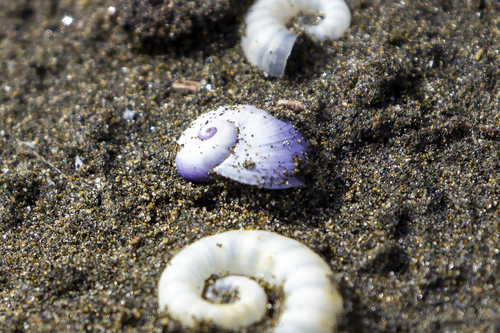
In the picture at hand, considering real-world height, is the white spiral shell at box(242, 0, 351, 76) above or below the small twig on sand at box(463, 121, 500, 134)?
above

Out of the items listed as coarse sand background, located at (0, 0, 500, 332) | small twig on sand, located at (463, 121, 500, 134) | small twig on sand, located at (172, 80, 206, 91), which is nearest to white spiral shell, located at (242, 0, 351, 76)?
coarse sand background, located at (0, 0, 500, 332)

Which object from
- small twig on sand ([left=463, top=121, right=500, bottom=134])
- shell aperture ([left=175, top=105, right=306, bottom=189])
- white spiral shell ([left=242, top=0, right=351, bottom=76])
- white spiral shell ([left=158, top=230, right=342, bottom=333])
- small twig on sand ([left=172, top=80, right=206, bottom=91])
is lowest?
white spiral shell ([left=158, top=230, right=342, bottom=333])

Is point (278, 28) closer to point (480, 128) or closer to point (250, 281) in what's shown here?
point (480, 128)

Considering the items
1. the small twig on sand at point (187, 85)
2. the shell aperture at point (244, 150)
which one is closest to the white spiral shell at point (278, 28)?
the small twig on sand at point (187, 85)

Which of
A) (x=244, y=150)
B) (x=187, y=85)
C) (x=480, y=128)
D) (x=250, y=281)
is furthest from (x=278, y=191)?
(x=480, y=128)

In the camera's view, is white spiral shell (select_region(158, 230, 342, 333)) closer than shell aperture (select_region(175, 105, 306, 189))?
Yes

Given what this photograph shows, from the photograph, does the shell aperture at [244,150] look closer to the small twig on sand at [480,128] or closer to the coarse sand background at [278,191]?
the coarse sand background at [278,191]

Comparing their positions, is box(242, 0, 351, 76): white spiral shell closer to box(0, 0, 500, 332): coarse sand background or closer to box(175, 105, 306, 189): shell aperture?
box(0, 0, 500, 332): coarse sand background
